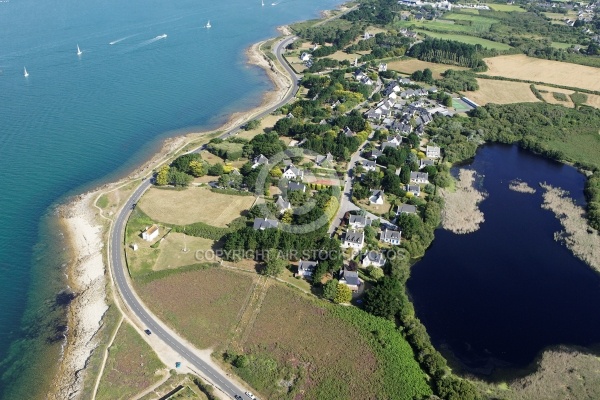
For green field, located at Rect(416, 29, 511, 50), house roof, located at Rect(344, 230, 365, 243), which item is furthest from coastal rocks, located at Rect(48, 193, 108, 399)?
green field, located at Rect(416, 29, 511, 50)

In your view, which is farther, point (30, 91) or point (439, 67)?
point (439, 67)

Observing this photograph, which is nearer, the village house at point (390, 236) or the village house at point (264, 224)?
the village house at point (390, 236)

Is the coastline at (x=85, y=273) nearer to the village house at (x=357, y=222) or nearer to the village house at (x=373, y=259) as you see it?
the village house at (x=373, y=259)

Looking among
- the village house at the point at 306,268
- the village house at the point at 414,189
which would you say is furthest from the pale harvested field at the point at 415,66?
the village house at the point at 306,268

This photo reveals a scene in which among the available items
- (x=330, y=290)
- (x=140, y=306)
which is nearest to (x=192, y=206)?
(x=140, y=306)

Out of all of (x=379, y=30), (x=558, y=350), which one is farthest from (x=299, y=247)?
(x=379, y=30)

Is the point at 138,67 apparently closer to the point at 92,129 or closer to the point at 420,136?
the point at 92,129
